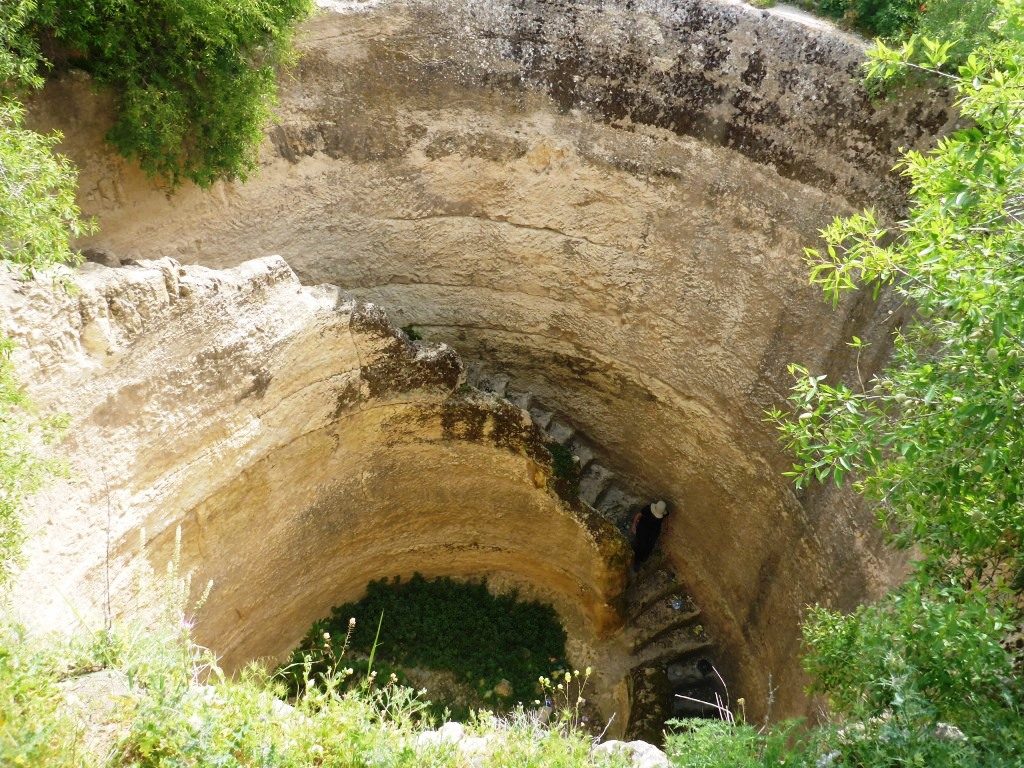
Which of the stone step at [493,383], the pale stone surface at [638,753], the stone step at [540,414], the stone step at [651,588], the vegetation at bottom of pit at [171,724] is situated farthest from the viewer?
the stone step at [651,588]

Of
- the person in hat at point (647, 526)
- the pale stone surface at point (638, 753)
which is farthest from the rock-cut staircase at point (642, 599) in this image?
the pale stone surface at point (638, 753)

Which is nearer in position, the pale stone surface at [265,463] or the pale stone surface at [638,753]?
the pale stone surface at [638,753]

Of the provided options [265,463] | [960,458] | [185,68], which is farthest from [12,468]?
[960,458]

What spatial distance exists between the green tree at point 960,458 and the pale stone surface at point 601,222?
6.93 ft

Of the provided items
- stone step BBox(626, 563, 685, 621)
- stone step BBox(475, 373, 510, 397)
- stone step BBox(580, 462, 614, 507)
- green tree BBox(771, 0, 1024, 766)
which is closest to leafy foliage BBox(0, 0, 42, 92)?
stone step BBox(475, 373, 510, 397)

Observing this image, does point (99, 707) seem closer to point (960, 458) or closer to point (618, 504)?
point (960, 458)

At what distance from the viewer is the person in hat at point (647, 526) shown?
25.6 ft

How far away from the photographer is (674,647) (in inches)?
316

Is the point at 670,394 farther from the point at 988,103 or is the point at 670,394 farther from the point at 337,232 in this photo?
the point at 988,103

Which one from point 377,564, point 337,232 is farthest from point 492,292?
point 377,564

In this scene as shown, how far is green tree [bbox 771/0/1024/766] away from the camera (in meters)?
3.04

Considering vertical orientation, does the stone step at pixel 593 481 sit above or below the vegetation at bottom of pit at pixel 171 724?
below

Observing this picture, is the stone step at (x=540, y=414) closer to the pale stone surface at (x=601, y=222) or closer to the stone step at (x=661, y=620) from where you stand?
the pale stone surface at (x=601, y=222)

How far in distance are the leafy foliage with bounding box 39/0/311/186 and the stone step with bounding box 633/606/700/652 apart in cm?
586
